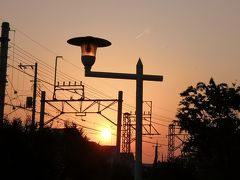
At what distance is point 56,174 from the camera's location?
22.3 metres

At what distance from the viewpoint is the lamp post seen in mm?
11711

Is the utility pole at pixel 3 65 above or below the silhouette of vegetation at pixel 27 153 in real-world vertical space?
above

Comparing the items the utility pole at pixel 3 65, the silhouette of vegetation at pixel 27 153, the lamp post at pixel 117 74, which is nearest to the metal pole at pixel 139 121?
the lamp post at pixel 117 74

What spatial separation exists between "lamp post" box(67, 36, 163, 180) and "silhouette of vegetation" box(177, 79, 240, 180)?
61.8 feet

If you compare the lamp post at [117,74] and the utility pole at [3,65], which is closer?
the lamp post at [117,74]

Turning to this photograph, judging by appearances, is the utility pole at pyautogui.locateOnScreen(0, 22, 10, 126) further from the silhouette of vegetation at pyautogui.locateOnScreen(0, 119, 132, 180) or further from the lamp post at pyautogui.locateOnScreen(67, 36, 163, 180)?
the lamp post at pyautogui.locateOnScreen(67, 36, 163, 180)

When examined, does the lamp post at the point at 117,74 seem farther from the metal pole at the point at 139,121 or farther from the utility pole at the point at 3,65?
the utility pole at the point at 3,65

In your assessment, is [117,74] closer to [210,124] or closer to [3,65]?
[3,65]

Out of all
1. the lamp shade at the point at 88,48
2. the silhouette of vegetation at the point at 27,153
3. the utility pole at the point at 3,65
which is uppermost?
the utility pole at the point at 3,65

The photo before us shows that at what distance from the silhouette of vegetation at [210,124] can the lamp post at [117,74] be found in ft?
61.8

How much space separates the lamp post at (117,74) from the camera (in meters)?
11.7

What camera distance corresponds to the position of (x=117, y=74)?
12.4 metres

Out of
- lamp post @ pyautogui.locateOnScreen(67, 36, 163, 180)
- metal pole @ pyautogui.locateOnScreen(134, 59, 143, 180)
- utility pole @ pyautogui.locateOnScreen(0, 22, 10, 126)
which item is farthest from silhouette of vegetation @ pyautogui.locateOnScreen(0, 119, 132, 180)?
metal pole @ pyautogui.locateOnScreen(134, 59, 143, 180)

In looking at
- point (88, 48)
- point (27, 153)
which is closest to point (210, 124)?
point (27, 153)
